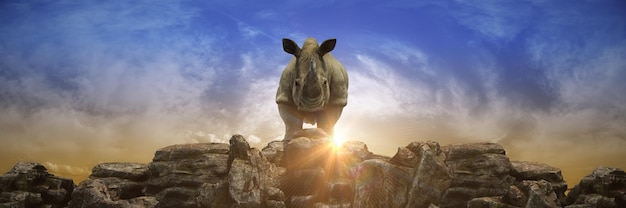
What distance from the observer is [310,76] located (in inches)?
523

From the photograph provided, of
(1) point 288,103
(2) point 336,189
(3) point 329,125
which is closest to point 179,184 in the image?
(2) point 336,189

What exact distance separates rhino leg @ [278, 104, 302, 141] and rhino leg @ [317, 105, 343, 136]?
2.48 feet

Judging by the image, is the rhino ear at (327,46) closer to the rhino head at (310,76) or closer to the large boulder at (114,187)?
the rhino head at (310,76)

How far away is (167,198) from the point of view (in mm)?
11141

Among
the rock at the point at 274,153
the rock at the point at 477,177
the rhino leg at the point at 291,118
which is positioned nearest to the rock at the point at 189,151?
the rock at the point at 274,153

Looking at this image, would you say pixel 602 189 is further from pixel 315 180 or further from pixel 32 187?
pixel 32 187

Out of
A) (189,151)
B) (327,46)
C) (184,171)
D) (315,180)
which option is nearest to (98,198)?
(184,171)

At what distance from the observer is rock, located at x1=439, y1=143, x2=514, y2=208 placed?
10680 millimetres

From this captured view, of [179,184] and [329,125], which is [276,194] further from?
[329,125]

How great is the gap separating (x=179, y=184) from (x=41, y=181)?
4044 mm

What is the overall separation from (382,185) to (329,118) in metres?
6.49

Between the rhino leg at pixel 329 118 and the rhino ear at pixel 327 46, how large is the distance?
2002mm

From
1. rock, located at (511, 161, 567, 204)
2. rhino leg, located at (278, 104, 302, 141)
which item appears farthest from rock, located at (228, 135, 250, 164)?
rock, located at (511, 161, 567, 204)

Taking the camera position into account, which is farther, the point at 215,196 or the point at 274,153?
the point at 274,153
